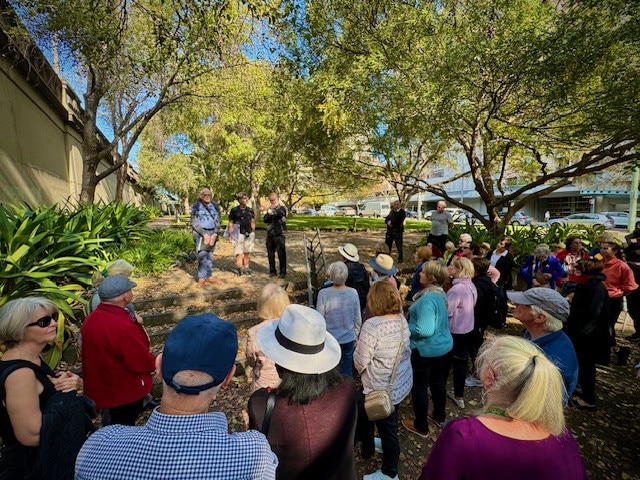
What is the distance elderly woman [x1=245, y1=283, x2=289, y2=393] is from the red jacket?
0.77 meters

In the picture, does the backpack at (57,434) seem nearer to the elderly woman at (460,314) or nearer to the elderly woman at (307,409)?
the elderly woman at (307,409)

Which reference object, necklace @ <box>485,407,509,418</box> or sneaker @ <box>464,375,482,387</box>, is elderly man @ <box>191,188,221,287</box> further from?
necklace @ <box>485,407,509,418</box>

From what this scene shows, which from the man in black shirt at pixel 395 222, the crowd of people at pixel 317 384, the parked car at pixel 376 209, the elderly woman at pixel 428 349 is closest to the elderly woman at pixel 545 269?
the crowd of people at pixel 317 384

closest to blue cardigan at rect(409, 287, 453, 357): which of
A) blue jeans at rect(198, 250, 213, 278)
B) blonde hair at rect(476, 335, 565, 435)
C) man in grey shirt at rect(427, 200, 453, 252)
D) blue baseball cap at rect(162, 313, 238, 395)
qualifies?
blonde hair at rect(476, 335, 565, 435)

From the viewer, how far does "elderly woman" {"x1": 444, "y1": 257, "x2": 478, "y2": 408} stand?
3.73 metres

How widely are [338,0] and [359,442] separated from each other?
822cm

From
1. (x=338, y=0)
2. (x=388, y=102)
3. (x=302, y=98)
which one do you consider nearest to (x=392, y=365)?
(x=388, y=102)

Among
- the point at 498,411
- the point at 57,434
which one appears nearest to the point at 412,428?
the point at 498,411

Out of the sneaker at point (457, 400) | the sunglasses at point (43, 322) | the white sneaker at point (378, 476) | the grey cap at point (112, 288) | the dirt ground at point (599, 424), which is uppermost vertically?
the grey cap at point (112, 288)

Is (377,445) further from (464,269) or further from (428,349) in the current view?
(464,269)

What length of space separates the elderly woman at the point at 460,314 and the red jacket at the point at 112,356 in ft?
10.1

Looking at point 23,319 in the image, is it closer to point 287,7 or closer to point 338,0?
point 287,7

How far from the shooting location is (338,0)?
715 centimetres

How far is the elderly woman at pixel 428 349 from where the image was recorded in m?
3.11
